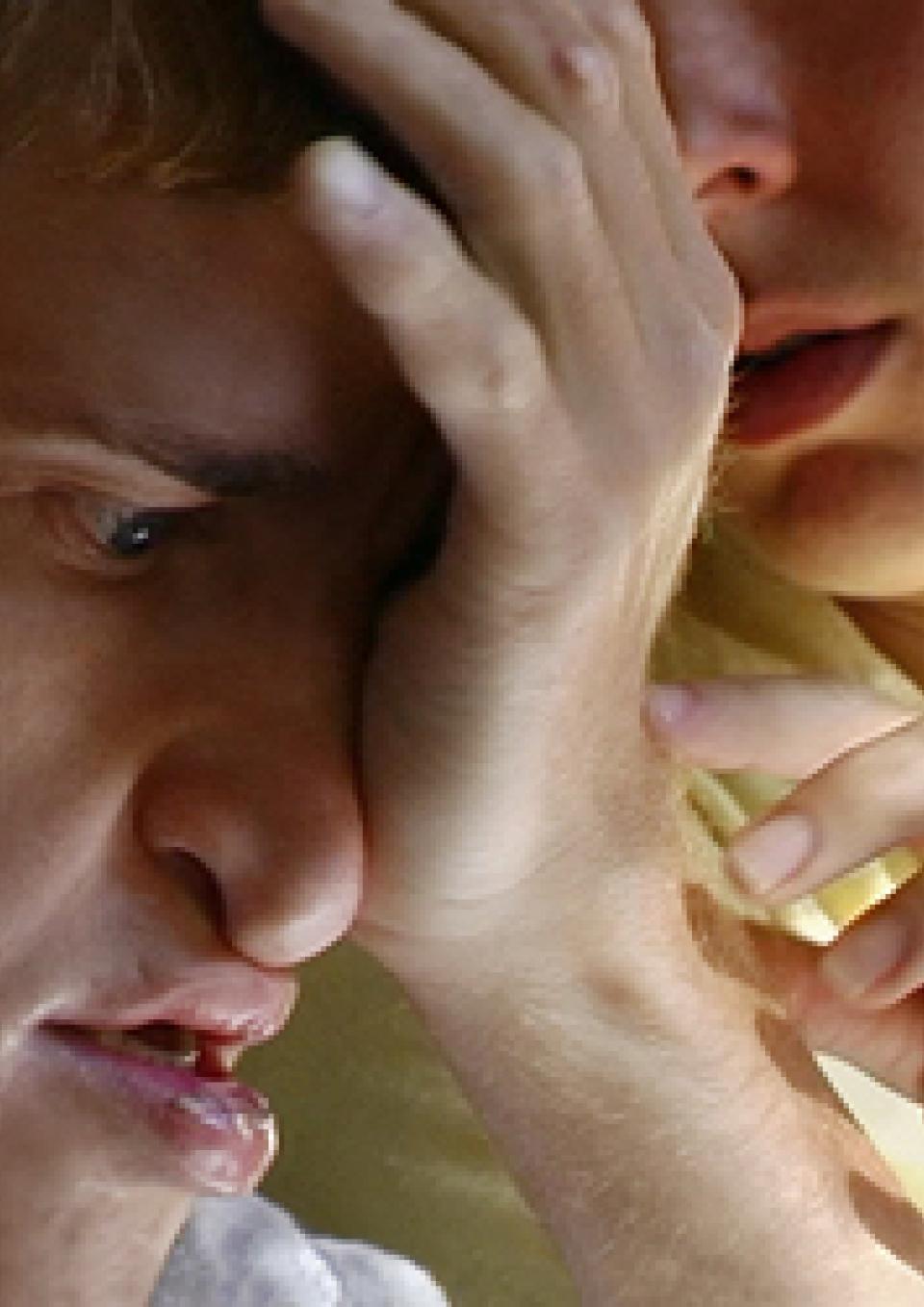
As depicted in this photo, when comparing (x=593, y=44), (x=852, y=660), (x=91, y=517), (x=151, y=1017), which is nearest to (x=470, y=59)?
(x=593, y=44)

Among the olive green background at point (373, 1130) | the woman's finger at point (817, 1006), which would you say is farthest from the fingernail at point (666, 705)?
the olive green background at point (373, 1130)

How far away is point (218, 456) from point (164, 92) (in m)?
0.12

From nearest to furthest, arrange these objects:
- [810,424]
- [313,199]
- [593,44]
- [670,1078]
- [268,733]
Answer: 1. [313,199]
2. [593,44]
3. [268,733]
4. [670,1078]
5. [810,424]

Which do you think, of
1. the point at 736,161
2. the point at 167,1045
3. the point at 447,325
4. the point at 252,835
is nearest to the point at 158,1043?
the point at 167,1045

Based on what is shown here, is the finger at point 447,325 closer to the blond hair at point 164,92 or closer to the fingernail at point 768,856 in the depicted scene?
the blond hair at point 164,92

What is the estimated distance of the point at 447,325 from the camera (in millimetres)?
774

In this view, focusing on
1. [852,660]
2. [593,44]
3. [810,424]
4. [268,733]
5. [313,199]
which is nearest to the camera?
[313,199]

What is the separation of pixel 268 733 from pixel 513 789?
0.34ft

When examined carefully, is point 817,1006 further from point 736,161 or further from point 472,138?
point 472,138

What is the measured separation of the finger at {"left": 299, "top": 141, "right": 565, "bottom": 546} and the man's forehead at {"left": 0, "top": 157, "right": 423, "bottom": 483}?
0.08 metres

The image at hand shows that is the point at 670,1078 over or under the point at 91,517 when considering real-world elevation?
under

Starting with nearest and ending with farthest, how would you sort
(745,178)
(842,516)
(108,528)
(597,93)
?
(597,93), (108,528), (745,178), (842,516)

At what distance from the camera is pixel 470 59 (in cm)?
79

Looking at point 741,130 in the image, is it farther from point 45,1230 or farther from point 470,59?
point 45,1230
